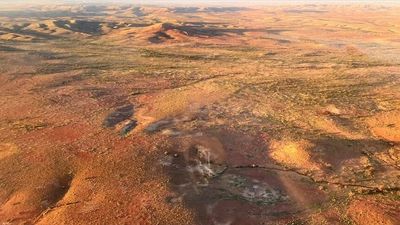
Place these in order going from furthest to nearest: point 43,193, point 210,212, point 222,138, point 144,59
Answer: point 144,59, point 222,138, point 43,193, point 210,212

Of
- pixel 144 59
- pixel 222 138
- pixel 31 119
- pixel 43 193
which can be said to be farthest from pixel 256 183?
pixel 144 59

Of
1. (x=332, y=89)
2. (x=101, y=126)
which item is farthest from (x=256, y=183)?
(x=332, y=89)

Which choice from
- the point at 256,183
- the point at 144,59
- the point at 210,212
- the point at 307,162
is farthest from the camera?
the point at 144,59

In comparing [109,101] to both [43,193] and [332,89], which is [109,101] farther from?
[332,89]

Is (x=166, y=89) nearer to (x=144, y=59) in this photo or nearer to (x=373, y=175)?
(x=144, y=59)

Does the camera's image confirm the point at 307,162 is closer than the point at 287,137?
Yes

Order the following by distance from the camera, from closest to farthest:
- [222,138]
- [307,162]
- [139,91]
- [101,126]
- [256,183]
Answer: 1. [256,183]
2. [307,162]
3. [222,138]
4. [101,126]
5. [139,91]
